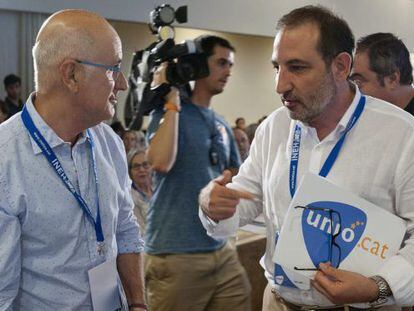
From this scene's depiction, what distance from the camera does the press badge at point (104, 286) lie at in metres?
1.49

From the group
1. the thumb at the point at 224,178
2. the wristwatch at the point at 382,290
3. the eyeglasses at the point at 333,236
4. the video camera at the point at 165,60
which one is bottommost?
the wristwatch at the point at 382,290

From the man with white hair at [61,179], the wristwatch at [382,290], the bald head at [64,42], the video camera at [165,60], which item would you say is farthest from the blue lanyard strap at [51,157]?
the video camera at [165,60]

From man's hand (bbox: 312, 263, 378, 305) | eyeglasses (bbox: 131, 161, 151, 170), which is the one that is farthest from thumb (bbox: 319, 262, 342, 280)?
eyeglasses (bbox: 131, 161, 151, 170)

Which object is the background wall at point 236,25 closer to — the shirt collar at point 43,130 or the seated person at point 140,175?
the seated person at point 140,175

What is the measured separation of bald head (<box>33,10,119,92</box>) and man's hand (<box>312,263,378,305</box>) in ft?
2.82

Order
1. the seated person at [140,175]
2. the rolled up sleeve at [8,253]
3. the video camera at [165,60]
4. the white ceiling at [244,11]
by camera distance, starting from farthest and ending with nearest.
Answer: the white ceiling at [244,11], the seated person at [140,175], the video camera at [165,60], the rolled up sleeve at [8,253]

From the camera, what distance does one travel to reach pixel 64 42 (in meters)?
1.46

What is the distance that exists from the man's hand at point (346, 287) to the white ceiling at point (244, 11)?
408cm

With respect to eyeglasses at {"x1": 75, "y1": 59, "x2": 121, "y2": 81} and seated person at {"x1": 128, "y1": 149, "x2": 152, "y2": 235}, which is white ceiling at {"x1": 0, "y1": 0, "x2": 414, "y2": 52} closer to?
seated person at {"x1": 128, "y1": 149, "x2": 152, "y2": 235}

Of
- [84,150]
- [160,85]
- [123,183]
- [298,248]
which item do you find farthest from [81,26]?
Result: [160,85]

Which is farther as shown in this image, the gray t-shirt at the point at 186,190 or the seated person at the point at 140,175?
the seated person at the point at 140,175

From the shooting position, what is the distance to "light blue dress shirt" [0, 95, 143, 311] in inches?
53.2

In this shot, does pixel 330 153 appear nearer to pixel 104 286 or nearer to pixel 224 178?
pixel 224 178

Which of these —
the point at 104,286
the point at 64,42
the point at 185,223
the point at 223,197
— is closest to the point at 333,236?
the point at 223,197
